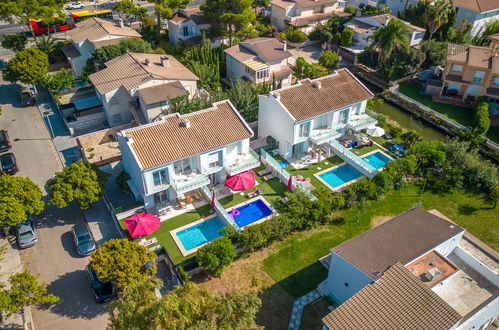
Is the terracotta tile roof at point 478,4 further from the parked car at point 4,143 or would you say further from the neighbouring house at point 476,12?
the parked car at point 4,143

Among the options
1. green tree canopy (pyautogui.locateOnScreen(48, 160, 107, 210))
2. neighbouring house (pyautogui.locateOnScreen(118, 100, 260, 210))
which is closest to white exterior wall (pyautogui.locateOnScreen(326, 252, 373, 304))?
→ neighbouring house (pyautogui.locateOnScreen(118, 100, 260, 210))

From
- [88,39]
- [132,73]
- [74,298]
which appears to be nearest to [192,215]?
[74,298]

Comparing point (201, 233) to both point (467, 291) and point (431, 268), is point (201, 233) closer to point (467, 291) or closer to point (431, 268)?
point (431, 268)

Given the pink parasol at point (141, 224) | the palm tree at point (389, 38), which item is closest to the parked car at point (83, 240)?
the pink parasol at point (141, 224)

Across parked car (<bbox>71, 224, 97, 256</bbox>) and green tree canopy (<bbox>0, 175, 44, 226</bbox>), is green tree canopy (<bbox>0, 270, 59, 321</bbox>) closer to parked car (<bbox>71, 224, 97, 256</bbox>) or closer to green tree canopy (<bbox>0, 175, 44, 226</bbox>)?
parked car (<bbox>71, 224, 97, 256</bbox>)

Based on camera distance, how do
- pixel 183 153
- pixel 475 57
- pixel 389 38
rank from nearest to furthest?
pixel 183 153, pixel 475 57, pixel 389 38

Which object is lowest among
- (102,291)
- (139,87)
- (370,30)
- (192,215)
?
(192,215)
